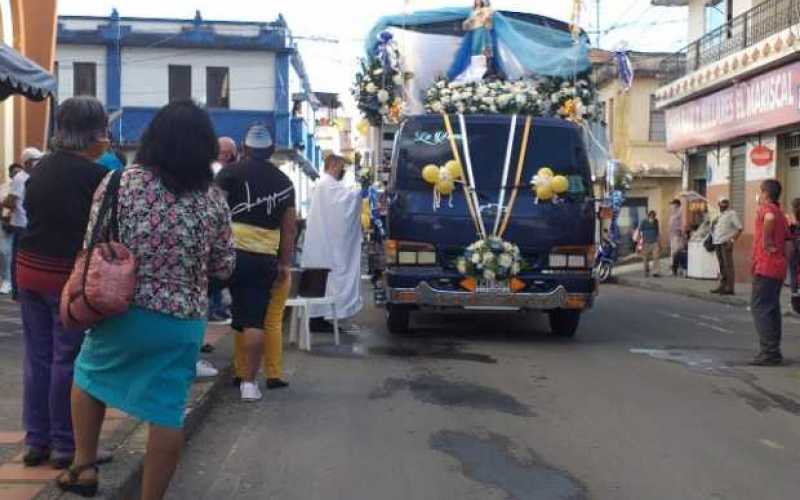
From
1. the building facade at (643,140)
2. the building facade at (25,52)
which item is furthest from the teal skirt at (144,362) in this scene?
the building facade at (643,140)

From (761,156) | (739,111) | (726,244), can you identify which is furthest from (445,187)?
(739,111)

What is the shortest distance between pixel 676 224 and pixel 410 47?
13.7 meters

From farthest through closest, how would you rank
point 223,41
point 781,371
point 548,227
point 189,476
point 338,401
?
point 223,41
point 548,227
point 781,371
point 338,401
point 189,476

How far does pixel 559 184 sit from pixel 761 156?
11.5m

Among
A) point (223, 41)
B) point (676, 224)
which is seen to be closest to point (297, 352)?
point (676, 224)

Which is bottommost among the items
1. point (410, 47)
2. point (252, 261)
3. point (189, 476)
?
point (189, 476)

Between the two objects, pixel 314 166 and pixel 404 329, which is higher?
pixel 314 166

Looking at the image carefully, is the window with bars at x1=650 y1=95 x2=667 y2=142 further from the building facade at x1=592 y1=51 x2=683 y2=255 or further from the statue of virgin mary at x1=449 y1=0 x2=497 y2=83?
the statue of virgin mary at x1=449 y1=0 x2=497 y2=83

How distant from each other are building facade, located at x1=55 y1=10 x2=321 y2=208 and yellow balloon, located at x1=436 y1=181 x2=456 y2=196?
30.1 metres

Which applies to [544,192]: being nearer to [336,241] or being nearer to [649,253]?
[336,241]

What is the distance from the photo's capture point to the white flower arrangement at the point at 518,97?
11547mm

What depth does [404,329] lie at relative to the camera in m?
11.0

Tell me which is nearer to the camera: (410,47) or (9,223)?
(9,223)

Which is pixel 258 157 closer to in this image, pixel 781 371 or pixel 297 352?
pixel 297 352
